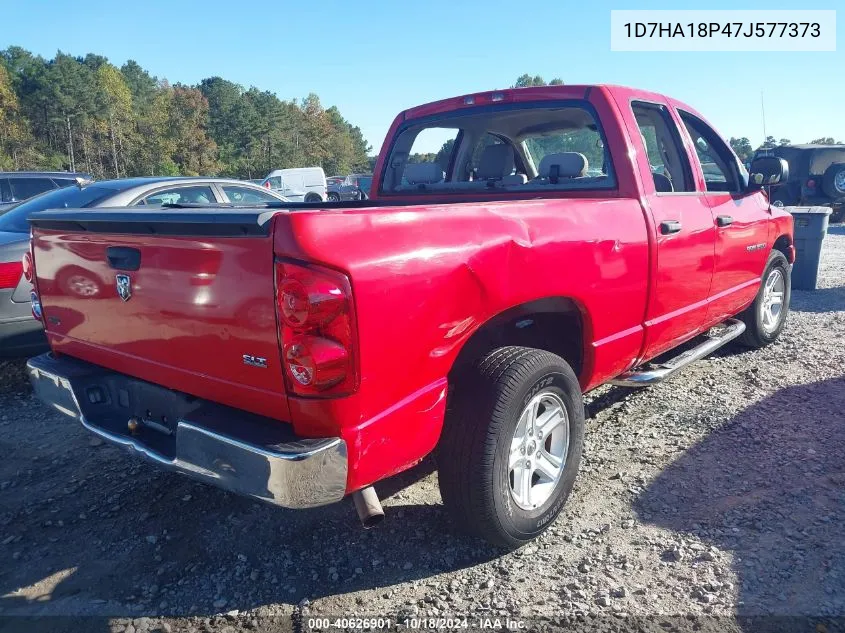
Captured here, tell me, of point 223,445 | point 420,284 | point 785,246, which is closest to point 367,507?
point 223,445

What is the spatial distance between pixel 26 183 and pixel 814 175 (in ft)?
55.1

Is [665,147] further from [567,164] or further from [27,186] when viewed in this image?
[27,186]

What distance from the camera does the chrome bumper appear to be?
6.43ft

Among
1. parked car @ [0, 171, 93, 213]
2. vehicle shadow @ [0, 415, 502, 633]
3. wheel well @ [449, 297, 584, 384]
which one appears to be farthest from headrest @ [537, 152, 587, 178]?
parked car @ [0, 171, 93, 213]

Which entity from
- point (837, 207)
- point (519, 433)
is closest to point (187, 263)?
point (519, 433)

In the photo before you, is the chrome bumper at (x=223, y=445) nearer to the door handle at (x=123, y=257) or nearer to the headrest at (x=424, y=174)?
the door handle at (x=123, y=257)

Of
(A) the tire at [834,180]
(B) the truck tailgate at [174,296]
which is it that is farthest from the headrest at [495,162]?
(A) the tire at [834,180]

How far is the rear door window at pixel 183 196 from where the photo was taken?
5.93 metres

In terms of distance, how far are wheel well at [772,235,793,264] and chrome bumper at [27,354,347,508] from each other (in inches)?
186

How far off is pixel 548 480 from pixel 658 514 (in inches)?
23.0

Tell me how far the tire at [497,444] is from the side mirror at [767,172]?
282 cm

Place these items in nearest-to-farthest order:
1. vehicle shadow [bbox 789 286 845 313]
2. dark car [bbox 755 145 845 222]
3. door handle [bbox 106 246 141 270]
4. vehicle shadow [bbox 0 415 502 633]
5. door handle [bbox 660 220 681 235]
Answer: door handle [bbox 106 246 141 270] < vehicle shadow [bbox 0 415 502 633] < door handle [bbox 660 220 681 235] < vehicle shadow [bbox 789 286 845 313] < dark car [bbox 755 145 845 222]

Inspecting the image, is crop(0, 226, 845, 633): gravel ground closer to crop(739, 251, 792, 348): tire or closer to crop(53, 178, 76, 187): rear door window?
crop(739, 251, 792, 348): tire

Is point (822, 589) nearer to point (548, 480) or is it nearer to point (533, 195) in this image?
point (548, 480)
